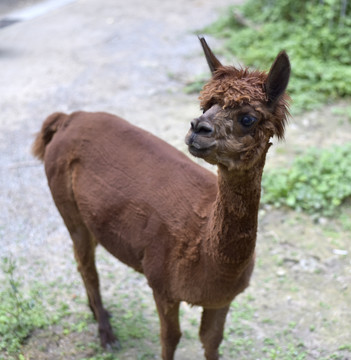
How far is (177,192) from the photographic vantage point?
9.04ft

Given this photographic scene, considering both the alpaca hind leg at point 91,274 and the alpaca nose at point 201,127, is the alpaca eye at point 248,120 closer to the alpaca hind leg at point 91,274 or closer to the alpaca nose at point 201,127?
the alpaca nose at point 201,127

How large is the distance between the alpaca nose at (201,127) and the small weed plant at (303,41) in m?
4.65

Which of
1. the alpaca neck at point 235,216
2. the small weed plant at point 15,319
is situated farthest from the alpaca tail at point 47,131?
the alpaca neck at point 235,216

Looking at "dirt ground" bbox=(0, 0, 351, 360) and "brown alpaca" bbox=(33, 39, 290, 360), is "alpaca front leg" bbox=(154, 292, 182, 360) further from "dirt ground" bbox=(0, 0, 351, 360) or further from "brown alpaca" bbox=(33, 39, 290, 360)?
"dirt ground" bbox=(0, 0, 351, 360)

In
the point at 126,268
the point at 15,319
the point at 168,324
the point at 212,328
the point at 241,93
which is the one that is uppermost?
the point at 241,93

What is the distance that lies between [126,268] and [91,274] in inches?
33.2

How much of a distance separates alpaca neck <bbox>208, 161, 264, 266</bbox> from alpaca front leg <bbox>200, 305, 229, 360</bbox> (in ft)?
2.10

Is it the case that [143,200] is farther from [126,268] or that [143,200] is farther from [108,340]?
[126,268]

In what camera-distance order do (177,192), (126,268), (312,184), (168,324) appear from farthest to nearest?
(312,184), (126,268), (168,324), (177,192)

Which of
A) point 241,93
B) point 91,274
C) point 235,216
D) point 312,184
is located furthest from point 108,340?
point 312,184

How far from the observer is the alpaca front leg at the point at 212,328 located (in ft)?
9.59

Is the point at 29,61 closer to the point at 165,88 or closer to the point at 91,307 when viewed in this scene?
the point at 165,88

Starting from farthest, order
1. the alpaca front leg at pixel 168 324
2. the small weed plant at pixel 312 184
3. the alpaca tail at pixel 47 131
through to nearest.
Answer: the small weed plant at pixel 312 184 → the alpaca tail at pixel 47 131 → the alpaca front leg at pixel 168 324

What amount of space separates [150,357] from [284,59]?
7.32 ft
